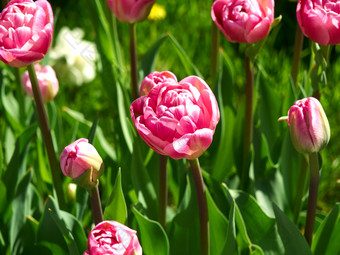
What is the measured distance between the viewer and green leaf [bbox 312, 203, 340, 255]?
1.03m

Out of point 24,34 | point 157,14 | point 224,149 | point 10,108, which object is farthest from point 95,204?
point 157,14

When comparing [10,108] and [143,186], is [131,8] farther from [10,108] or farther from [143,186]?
[10,108]

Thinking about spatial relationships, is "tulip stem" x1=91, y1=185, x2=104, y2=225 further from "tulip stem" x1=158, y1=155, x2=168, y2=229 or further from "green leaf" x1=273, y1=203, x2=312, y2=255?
"green leaf" x1=273, y1=203, x2=312, y2=255

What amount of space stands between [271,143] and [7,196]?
1.98 ft

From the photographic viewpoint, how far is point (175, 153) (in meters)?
0.74

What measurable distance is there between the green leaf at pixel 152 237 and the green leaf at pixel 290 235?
0.19m

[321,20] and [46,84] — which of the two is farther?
[46,84]

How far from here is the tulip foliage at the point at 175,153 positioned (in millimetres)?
766

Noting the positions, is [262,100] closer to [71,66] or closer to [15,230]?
[15,230]

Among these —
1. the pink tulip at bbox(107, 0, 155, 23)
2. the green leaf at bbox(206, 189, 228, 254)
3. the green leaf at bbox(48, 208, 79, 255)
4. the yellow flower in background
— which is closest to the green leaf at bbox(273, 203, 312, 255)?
the green leaf at bbox(206, 189, 228, 254)

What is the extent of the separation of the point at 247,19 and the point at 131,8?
239mm

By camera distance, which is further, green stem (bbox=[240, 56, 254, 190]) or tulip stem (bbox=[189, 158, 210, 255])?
green stem (bbox=[240, 56, 254, 190])

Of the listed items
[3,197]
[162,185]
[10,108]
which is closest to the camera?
[162,185]

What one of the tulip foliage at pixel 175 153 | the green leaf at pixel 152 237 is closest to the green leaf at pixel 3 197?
the tulip foliage at pixel 175 153
